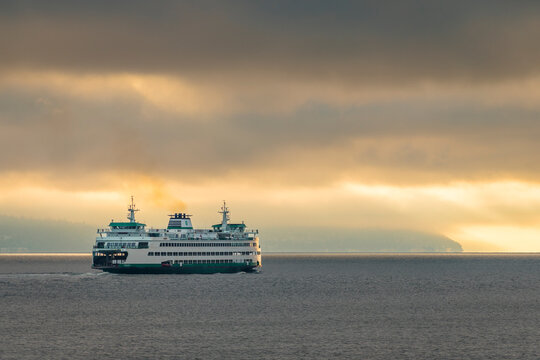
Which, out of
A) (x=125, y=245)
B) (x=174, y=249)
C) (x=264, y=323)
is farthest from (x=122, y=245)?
(x=264, y=323)

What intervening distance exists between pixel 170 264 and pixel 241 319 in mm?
88280

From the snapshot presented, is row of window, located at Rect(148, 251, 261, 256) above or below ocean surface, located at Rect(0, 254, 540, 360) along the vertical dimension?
above

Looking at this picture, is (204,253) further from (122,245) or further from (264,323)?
(264,323)

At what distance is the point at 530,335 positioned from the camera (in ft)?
247

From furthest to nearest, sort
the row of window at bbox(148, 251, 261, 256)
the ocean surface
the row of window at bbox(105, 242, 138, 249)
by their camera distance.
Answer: the row of window at bbox(148, 251, 261, 256) → the row of window at bbox(105, 242, 138, 249) → the ocean surface

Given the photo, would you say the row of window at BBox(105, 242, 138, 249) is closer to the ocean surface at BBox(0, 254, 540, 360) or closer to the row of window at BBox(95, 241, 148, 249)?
the row of window at BBox(95, 241, 148, 249)

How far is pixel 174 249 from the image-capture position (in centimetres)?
17562

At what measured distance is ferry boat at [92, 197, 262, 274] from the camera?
172 metres

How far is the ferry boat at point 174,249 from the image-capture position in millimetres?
172125

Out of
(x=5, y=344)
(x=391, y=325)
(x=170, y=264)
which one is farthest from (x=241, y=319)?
(x=170, y=264)

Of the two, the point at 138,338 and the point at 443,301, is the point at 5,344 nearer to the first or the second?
the point at 138,338

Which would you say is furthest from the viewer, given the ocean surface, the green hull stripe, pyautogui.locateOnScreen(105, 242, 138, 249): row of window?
pyautogui.locateOnScreen(105, 242, 138, 249): row of window

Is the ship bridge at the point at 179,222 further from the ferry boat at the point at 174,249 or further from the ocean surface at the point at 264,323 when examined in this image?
the ocean surface at the point at 264,323

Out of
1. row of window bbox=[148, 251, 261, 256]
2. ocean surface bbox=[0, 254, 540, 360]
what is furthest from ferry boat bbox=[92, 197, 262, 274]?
ocean surface bbox=[0, 254, 540, 360]
